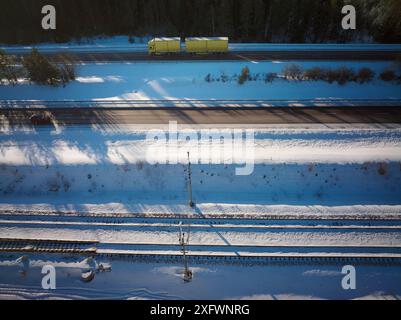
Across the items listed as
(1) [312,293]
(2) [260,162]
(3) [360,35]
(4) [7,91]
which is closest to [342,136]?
(2) [260,162]

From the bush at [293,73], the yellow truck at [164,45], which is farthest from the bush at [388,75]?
the yellow truck at [164,45]

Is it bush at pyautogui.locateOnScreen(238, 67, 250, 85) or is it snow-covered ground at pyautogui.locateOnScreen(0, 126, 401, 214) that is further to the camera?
bush at pyautogui.locateOnScreen(238, 67, 250, 85)

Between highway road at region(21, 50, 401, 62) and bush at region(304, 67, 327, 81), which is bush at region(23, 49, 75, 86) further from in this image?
bush at region(304, 67, 327, 81)

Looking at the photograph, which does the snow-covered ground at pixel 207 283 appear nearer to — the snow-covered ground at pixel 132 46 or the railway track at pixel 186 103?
the railway track at pixel 186 103

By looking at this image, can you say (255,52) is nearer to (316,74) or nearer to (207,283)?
(316,74)

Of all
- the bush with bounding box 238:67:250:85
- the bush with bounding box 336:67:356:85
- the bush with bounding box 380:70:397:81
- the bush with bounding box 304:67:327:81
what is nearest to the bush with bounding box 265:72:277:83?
the bush with bounding box 238:67:250:85
